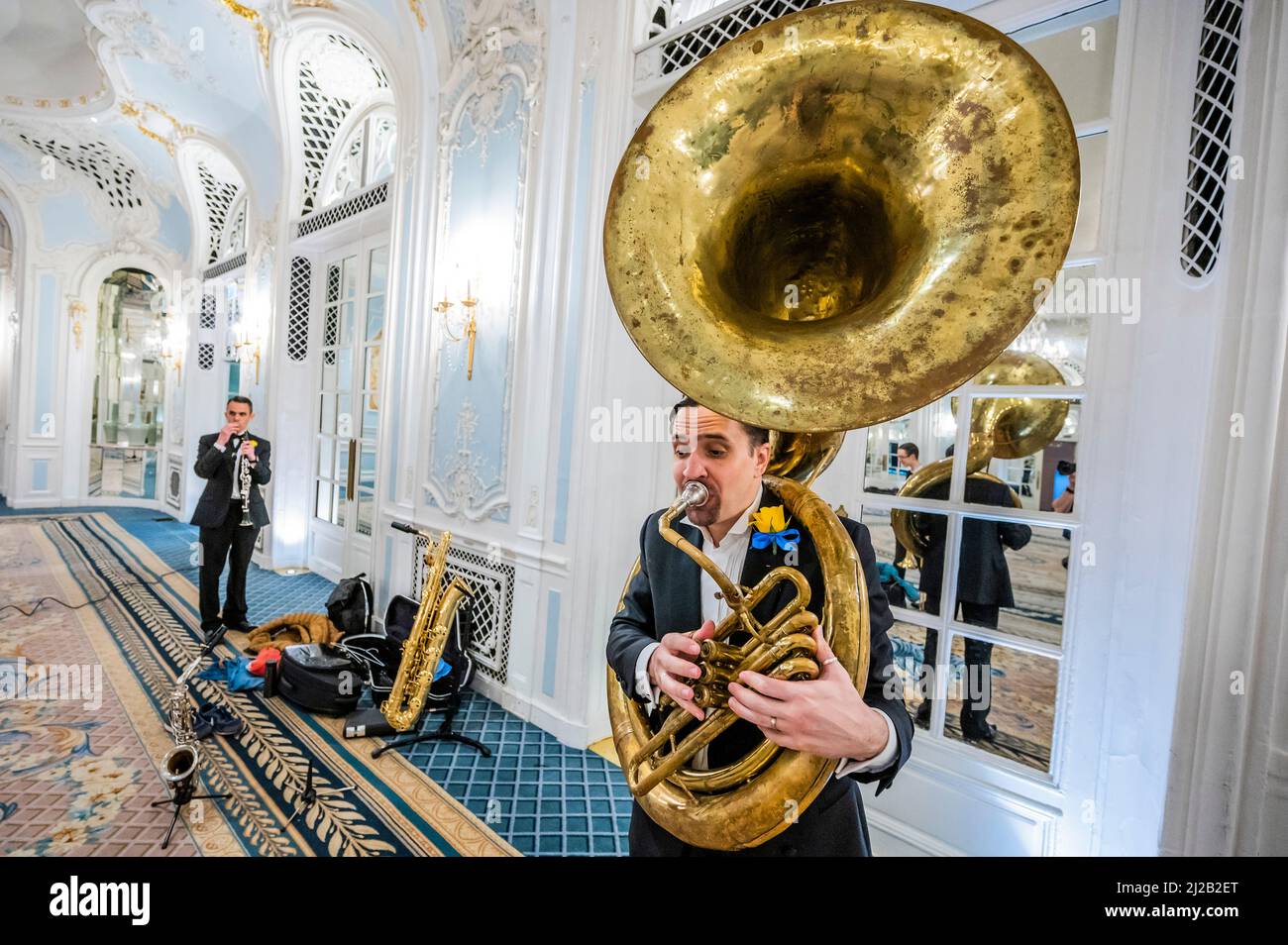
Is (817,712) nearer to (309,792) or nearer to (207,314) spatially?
(309,792)

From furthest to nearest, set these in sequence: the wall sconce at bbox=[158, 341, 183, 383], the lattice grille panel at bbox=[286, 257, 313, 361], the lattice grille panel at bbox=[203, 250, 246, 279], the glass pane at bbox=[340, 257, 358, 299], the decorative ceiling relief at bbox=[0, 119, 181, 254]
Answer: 1. the wall sconce at bbox=[158, 341, 183, 383]
2. the decorative ceiling relief at bbox=[0, 119, 181, 254]
3. the lattice grille panel at bbox=[203, 250, 246, 279]
4. the lattice grille panel at bbox=[286, 257, 313, 361]
5. the glass pane at bbox=[340, 257, 358, 299]

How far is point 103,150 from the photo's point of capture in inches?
286

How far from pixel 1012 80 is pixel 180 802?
301 cm

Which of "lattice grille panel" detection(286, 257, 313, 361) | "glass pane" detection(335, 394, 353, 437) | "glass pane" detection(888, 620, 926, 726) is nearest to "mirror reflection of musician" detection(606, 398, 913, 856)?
"glass pane" detection(888, 620, 926, 726)

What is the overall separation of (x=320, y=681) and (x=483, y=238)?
2515mm

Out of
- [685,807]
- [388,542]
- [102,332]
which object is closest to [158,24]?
[388,542]

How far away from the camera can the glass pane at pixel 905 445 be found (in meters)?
1.92

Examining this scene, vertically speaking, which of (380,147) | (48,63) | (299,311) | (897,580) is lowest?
(897,580)

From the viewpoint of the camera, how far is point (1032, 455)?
1758mm

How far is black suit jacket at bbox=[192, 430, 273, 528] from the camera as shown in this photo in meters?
3.57

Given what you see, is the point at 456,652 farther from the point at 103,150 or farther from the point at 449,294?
the point at 103,150

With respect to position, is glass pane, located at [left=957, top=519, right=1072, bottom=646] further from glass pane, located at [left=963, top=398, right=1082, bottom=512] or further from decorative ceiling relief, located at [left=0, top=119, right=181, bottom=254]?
decorative ceiling relief, located at [left=0, top=119, right=181, bottom=254]

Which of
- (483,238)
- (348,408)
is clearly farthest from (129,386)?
(483,238)

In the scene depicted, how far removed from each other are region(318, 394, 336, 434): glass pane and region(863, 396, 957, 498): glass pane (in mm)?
4917
